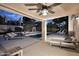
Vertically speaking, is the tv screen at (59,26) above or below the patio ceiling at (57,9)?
below

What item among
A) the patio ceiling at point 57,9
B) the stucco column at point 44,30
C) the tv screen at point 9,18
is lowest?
the stucco column at point 44,30

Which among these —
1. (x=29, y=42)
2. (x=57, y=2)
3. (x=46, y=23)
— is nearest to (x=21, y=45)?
(x=29, y=42)

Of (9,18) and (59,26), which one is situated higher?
(9,18)

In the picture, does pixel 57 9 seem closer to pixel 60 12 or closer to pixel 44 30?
pixel 60 12

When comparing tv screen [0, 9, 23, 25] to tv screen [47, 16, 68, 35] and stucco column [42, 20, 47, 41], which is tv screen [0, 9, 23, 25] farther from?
tv screen [47, 16, 68, 35]

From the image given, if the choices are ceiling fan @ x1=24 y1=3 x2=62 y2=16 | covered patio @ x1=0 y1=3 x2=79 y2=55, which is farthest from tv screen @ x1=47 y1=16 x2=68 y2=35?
ceiling fan @ x1=24 y1=3 x2=62 y2=16

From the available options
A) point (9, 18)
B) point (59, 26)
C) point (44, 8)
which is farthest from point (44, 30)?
point (9, 18)

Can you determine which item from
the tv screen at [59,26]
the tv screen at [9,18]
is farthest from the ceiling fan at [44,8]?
the tv screen at [9,18]

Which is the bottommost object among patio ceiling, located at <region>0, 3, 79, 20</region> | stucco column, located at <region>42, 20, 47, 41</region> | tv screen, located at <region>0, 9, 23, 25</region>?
stucco column, located at <region>42, 20, 47, 41</region>

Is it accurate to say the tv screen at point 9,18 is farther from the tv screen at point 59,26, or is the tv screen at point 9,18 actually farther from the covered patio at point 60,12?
the tv screen at point 59,26

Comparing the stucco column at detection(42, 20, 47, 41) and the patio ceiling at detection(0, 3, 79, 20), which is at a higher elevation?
the patio ceiling at detection(0, 3, 79, 20)

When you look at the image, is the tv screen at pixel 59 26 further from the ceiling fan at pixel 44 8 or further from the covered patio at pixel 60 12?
the ceiling fan at pixel 44 8

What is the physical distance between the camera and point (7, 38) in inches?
88.5

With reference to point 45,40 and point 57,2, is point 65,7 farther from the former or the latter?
point 45,40
